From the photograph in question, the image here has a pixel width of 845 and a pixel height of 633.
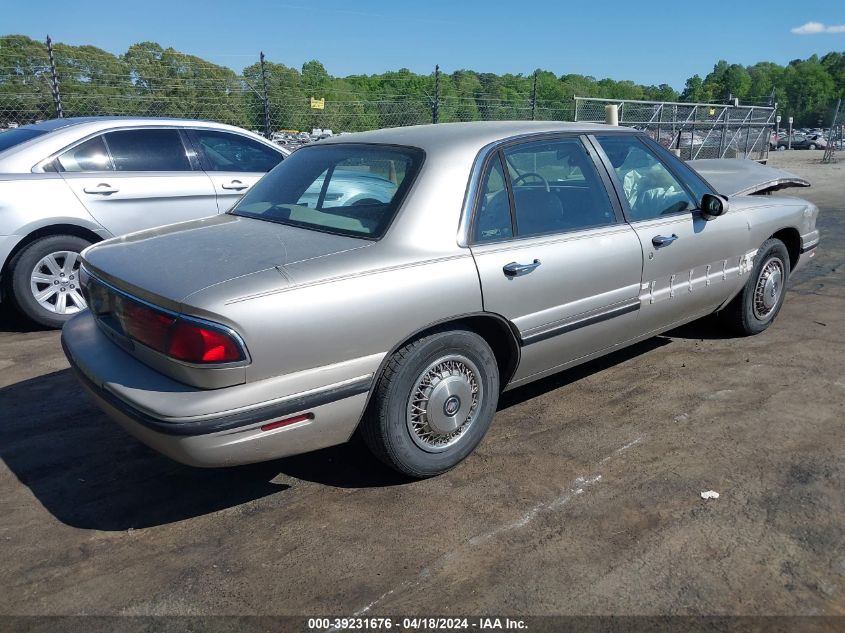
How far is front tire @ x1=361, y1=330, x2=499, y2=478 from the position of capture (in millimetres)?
3018

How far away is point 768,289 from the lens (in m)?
5.12

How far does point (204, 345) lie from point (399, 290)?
809mm

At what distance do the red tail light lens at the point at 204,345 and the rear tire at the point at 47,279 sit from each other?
325 cm

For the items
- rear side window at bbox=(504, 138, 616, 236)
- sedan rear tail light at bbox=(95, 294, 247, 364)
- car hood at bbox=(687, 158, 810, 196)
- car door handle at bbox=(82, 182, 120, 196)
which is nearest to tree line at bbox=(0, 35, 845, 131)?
car door handle at bbox=(82, 182, 120, 196)

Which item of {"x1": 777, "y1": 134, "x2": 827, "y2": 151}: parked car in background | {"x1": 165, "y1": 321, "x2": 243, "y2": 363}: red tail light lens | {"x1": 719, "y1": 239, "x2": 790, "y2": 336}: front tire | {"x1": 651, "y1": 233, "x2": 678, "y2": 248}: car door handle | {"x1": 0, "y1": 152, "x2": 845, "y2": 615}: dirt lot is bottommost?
{"x1": 777, "y1": 134, "x2": 827, "y2": 151}: parked car in background

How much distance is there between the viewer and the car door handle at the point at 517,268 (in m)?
3.33

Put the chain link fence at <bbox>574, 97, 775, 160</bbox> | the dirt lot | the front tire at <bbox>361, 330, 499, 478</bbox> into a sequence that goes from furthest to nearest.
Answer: the chain link fence at <bbox>574, 97, 775, 160</bbox> → the front tire at <bbox>361, 330, 499, 478</bbox> → the dirt lot

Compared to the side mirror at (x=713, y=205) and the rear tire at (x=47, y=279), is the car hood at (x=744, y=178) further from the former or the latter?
the rear tire at (x=47, y=279)

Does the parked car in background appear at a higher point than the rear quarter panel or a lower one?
lower

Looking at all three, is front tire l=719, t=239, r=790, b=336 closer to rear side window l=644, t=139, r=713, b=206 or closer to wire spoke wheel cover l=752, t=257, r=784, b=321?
wire spoke wheel cover l=752, t=257, r=784, b=321

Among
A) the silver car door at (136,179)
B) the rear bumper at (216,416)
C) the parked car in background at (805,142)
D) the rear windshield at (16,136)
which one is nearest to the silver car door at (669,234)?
the rear bumper at (216,416)

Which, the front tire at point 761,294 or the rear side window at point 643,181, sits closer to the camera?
the rear side window at point 643,181

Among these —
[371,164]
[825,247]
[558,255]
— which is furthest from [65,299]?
[825,247]

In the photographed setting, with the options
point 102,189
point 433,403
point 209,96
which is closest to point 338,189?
point 433,403
